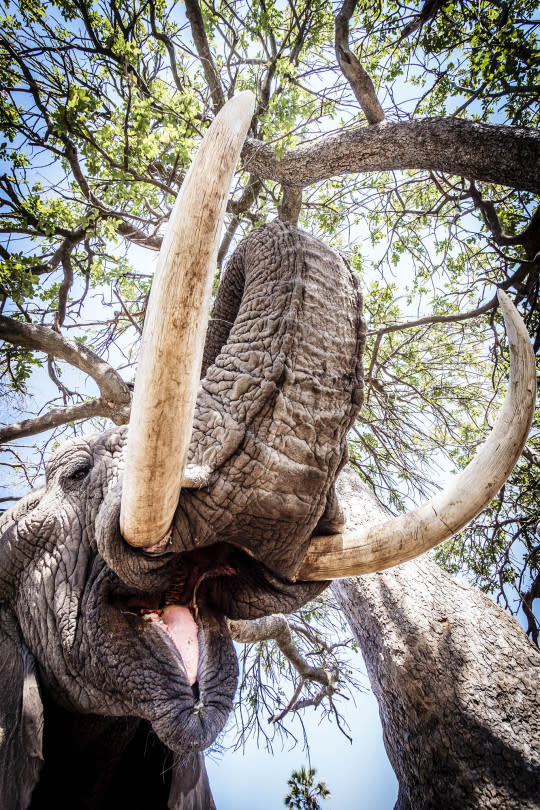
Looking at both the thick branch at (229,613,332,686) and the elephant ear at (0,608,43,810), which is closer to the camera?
the elephant ear at (0,608,43,810)

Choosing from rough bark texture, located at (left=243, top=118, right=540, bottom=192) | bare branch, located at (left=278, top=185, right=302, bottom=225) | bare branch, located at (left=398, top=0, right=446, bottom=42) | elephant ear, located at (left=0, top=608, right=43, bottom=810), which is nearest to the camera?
elephant ear, located at (left=0, top=608, right=43, bottom=810)

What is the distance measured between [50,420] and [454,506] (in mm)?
4614

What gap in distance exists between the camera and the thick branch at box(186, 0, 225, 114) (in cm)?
444

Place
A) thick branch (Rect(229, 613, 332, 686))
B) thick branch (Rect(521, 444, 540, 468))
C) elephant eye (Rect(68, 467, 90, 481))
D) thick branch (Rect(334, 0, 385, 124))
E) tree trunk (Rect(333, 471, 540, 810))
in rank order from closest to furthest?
1. tree trunk (Rect(333, 471, 540, 810))
2. elephant eye (Rect(68, 467, 90, 481))
3. thick branch (Rect(229, 613, 332, 686))
4. thick branch (Rect(334, 0, 385, 124))
5. thick branch (Rect(521, 444, 540, 468))

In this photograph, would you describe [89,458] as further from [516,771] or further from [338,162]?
[338,162]

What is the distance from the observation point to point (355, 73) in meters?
3.94

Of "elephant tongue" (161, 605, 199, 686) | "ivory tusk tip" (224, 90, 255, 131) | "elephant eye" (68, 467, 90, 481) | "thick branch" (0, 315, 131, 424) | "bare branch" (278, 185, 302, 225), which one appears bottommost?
"elephant tongue" (161, 605, 199, 686)

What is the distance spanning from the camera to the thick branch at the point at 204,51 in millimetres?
4438

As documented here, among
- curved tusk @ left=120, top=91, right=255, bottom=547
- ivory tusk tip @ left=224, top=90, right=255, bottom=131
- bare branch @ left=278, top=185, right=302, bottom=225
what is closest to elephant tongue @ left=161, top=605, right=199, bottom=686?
curved tusk @ left=120, top=91, right=255, bottom=547

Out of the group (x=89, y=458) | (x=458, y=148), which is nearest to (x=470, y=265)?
(x=458, y=148)

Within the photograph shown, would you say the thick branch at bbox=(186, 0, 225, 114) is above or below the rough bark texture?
above

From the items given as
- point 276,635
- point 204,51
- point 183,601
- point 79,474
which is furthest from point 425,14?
point 276,635

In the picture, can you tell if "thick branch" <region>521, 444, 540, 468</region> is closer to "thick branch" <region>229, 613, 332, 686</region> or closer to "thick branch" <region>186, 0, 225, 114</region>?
"thick branch" <region>229, 613, 332, 686</region>

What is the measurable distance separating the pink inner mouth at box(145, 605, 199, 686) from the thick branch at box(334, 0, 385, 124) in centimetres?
435
